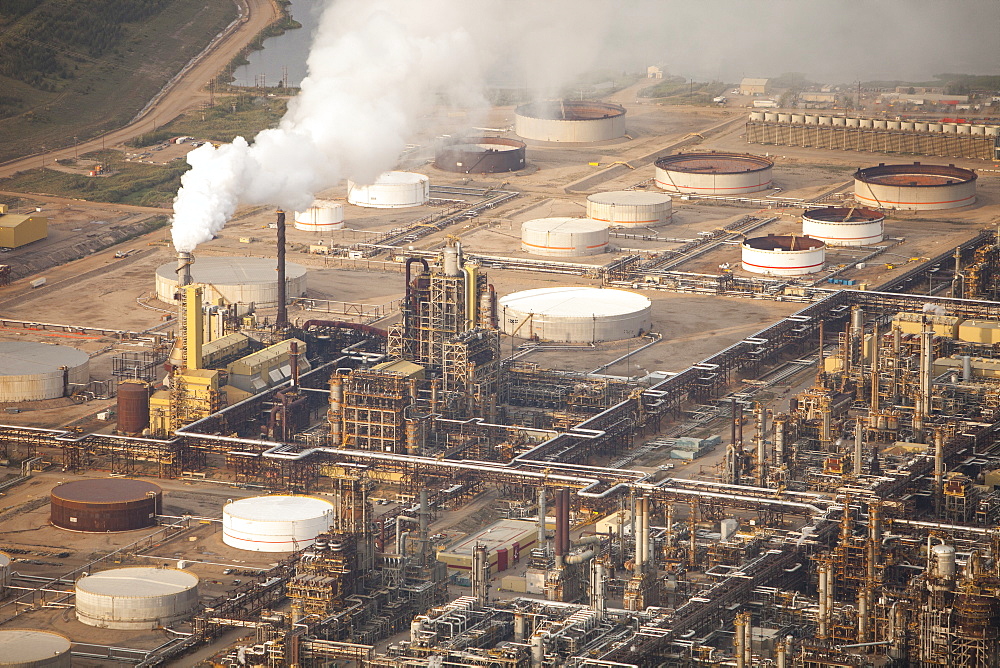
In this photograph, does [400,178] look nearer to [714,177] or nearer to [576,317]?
[714,177]

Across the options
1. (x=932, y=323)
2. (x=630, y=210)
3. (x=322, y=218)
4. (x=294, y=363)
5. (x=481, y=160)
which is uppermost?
(x=481, y=160)

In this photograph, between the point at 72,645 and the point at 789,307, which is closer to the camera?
the point at 72,645

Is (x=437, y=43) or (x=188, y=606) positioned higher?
(x=437, y=43)

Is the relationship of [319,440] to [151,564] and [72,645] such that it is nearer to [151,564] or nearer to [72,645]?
[151,564]

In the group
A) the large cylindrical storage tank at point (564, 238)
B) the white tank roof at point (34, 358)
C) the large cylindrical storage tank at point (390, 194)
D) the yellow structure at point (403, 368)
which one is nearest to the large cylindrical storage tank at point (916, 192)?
the large cylindrical storage tank at point (564, 238)

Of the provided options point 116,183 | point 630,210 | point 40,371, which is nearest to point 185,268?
point 40,371

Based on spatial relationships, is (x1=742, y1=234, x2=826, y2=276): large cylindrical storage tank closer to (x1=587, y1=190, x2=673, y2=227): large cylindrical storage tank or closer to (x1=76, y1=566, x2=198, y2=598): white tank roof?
(x1=587, y1=190, x2=673, y2=227): large cylindrical storage tank

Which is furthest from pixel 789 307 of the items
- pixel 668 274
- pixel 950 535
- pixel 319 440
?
pixel 950 535

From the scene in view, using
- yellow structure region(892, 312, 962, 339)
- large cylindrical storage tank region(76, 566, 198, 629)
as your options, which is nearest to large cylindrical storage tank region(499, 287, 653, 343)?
yellow structure region(892, 312, 962, 339)
